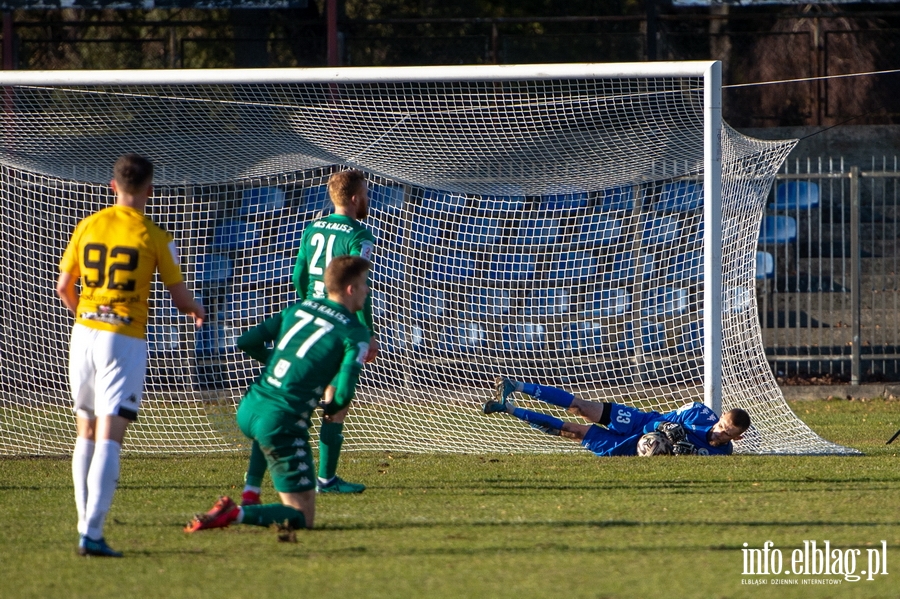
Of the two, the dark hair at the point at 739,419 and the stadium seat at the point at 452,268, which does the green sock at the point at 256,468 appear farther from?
the stadium seat at the point at 452,268

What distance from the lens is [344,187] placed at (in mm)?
6203

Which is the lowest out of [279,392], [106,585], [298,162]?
[106,585]

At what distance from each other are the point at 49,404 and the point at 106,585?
5.46 metres

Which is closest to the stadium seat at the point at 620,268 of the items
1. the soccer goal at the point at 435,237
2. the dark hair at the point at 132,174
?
the soccer goal at the point at 435,237

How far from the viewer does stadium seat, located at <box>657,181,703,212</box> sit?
11141 millimetres

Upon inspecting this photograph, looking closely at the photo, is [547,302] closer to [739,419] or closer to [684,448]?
[684,448]

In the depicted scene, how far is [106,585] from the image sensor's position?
13.7ft

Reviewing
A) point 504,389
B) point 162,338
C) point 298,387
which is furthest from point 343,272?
point 162,338

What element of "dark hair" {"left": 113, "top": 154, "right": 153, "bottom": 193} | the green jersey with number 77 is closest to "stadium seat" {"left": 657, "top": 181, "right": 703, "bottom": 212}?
the green jersey with number 77

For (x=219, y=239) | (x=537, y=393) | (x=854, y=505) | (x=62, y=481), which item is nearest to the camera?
(x=854, y=505)

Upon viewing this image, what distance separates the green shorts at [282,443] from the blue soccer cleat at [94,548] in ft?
2.49

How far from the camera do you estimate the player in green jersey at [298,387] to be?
479cm

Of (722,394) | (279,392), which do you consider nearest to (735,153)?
(722,394)

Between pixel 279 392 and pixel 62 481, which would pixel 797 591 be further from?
pixel 62 481
